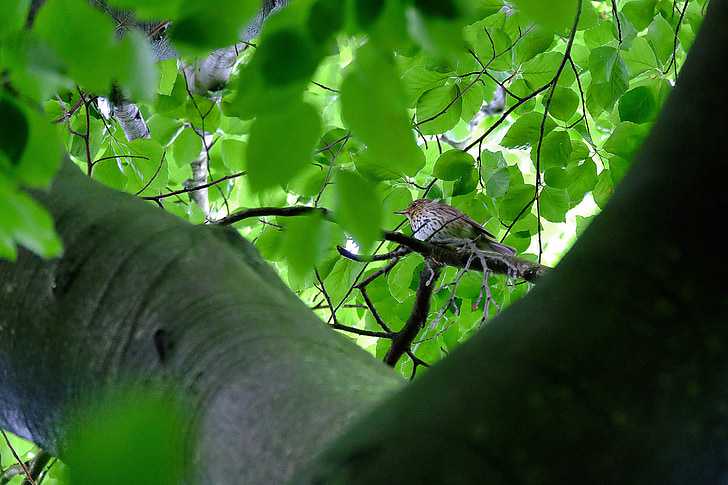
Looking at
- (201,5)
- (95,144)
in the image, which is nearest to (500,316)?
(201,5)

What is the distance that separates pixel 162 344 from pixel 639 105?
193 cm

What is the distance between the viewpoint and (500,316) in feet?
2.34

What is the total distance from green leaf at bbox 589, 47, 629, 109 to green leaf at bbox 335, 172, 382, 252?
1.99 meters

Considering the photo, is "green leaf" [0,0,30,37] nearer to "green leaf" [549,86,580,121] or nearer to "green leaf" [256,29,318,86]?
"green leaf" [256,29,318,86]

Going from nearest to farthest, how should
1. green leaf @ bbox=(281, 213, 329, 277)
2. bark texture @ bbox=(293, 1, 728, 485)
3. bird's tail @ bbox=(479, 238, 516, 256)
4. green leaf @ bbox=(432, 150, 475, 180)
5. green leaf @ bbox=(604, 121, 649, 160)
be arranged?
bark texture @ bbox=(293, 1, 728, 485)
green leaf @ bbox=(281, 213, 329, 277)
green leaf @ bbox=(604, 121, 649, 160)
green leaf @ bbox=(432, 150, 475, 180)
bird's tail @ bbox=(479, 238, 516, 256)

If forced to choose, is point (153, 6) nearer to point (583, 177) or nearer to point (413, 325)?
point (413, 325)

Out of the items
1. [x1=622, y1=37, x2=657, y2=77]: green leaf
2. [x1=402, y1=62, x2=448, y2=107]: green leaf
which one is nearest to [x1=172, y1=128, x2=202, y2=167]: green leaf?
[x1=402, y1=62, x2=448, y2=107]: green leaf

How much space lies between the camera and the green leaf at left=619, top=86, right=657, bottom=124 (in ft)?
8.02

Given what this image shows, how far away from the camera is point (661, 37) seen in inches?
101

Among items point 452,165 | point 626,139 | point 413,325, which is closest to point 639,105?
point 626,139

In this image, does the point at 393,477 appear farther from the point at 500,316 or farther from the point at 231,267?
the point at 231,267

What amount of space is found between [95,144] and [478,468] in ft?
9.02

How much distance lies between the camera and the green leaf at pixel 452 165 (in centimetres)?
251

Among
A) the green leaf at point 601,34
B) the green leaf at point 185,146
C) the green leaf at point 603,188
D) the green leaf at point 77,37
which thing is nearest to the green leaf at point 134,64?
the green leaf at point 77,37
